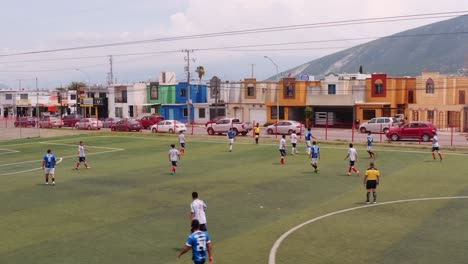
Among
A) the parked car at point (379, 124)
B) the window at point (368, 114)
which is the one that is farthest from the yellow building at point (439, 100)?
the parked car at point (379, 124)

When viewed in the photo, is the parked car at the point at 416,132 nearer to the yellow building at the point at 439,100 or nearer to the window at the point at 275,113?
the yellow building at the point at 439,100

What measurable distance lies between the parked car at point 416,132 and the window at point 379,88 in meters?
21.9

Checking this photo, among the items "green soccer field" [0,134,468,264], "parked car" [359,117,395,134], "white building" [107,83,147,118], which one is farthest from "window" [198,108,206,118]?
"green soccer field" [0,134,468,264]

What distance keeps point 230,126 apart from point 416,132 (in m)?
18.7

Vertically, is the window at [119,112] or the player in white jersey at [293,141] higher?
the window at [119,112]

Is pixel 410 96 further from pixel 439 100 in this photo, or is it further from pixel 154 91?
pixel 154 91

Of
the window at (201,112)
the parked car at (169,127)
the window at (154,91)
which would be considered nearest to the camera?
the parked car at (169,127)

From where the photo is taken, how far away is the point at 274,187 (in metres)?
26.1

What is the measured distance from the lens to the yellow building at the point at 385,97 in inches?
2702

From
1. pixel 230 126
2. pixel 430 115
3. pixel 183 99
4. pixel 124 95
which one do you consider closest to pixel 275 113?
pixel 183 99

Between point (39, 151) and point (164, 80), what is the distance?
47.6 m

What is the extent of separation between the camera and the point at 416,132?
47.5 metres

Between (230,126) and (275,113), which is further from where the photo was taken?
(275,113)

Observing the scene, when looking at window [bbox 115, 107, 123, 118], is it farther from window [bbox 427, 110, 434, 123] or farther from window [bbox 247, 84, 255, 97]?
window [bbox 427, 110, 434, 123]
